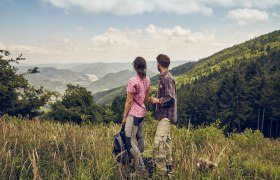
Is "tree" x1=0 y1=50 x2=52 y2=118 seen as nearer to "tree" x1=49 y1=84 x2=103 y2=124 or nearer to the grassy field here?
"tree" x1=49 y1=84 x2=103 y2=124

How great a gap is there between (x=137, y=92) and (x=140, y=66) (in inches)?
20.1

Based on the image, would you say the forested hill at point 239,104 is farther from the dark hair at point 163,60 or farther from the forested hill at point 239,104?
the dark hair at point 163,60

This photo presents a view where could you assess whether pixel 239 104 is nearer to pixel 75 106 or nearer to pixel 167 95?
pixel 75 106

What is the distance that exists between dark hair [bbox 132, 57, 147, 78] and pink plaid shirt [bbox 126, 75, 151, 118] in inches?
4.0

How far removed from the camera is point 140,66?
6.01m

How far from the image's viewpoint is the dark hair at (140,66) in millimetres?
5977

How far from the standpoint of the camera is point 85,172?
15.0ft

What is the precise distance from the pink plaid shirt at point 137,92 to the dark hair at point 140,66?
0.34ft

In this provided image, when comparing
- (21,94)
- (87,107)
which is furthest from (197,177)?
(87,107)

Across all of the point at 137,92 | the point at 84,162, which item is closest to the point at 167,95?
the point at 137,92

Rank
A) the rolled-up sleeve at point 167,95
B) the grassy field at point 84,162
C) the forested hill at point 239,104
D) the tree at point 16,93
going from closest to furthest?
the grassy field at point 84,162, the rolled-up sleeve at point 167,95, the tree at point 16,93, the forested hill at point 239,104

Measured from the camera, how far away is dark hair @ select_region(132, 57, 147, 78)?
5.98 m

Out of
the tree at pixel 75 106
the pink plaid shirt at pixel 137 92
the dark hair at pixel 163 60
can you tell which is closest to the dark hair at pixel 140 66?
the pink plaid shirt at pixel 137 92

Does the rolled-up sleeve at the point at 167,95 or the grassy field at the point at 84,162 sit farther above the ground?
the rolled-up sleeve at the point at 167,95
